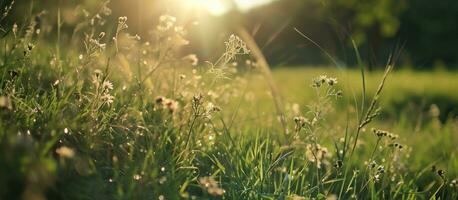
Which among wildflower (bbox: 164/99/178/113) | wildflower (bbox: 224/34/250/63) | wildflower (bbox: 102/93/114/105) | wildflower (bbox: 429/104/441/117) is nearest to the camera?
wildflower (bbox: 164/99/178/113)

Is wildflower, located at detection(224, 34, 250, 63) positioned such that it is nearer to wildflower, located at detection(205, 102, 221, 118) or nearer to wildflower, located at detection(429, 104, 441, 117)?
wildflower, located at detection(205, 102, 221, 118)

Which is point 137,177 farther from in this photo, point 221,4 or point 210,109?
point 221,4

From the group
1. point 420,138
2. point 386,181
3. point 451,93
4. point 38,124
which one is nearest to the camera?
point 38,124

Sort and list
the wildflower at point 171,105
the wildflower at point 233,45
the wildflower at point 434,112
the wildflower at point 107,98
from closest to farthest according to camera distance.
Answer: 1. the wildflower at point 171,105
2. the wildflower at point 107,98
3. the wildflower at point 233,45
4. the wildflower at point 434,112

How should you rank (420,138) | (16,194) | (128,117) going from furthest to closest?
1. (420,138)
2. (128,117)
3. (16,194)

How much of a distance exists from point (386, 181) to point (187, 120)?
4.03 feet

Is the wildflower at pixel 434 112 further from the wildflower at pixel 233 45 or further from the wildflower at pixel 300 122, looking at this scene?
the wildflower at pixel 233 45

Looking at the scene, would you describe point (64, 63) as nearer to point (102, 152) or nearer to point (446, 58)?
point (102, 152)

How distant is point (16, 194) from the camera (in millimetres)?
1944

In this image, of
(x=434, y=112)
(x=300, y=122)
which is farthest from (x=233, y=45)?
(x=434, y=112)

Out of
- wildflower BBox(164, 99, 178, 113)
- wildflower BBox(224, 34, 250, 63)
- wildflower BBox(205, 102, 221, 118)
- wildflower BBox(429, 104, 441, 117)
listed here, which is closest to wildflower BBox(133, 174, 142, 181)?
wildflower BBox(164, 99, 178, 113)

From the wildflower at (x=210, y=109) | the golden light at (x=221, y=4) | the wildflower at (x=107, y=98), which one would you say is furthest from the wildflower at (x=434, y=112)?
the wildflower at (x=107, y=98)

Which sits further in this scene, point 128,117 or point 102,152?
point 128,117

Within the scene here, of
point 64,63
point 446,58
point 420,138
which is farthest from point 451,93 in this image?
point 446,58
